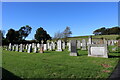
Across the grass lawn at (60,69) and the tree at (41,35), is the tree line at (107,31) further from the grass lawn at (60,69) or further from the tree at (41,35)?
the grass lawn at (60,69)

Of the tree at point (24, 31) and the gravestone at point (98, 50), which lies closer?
the gravestone at point (98, 50)

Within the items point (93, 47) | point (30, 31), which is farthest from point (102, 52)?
point (30, 31)

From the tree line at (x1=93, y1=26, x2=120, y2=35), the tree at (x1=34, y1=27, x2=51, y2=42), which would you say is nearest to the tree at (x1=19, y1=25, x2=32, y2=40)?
the tree at (x1=34, y1=27, x2=51, y2=42)

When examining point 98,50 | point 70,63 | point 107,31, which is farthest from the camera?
point 107,31

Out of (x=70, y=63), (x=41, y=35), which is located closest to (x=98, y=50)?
(x=70, y=63)

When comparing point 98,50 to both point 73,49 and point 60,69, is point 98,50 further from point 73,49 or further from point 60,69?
point 60,69

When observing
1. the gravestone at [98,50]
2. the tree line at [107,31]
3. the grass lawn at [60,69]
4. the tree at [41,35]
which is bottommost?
the grass lawn at [60,69]

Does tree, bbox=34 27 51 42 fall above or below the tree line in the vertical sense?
below

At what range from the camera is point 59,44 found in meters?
18.6

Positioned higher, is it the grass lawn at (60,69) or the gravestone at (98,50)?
the gravestone at (98,50)

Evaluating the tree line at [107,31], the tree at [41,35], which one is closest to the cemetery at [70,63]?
the tree at [41,35]

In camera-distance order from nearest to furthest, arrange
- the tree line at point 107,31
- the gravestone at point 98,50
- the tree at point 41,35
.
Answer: the gravestone at point 98,50 → the tree at point 41,35 → the tree line at point 107,31

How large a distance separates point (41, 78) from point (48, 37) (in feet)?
219

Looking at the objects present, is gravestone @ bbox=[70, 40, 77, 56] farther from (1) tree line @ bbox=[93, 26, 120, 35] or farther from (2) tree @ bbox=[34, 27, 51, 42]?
(1) tree line @ bbox=[93, 26, 120, 35]
